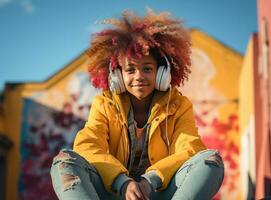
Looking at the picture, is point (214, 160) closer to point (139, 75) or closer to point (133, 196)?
point (133, 196)

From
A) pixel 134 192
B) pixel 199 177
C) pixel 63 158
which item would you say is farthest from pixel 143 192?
pixel 63 158

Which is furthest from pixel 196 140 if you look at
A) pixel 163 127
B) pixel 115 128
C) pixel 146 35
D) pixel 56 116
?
pixel 56 116

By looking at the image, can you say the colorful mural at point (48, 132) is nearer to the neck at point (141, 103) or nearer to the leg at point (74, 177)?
the neck at point (141, 103)

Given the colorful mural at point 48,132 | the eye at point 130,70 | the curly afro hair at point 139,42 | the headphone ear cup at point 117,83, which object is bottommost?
the colorful mural at point 48,132

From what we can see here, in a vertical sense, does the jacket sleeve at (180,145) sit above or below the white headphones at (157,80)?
below

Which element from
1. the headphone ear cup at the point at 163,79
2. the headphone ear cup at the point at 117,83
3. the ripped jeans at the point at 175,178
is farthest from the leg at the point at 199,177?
the headphone ear cup at the point at 117,83

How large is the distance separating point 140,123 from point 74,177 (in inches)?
29.3

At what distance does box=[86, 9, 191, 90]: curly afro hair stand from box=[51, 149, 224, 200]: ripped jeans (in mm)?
768

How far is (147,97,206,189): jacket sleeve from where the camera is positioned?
96.9 inches

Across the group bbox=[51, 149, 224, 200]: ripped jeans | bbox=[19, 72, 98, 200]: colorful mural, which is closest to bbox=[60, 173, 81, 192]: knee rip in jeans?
bbox=[51, 149, 224, 200]: ripped jeans

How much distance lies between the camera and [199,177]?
2.28 meters

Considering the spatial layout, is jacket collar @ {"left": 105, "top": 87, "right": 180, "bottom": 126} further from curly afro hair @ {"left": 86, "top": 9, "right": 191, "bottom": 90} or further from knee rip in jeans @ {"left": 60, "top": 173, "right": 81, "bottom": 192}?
knee rip in jeans @ {"left": 60, "top": 173, "right": 81, "bottom": 192}

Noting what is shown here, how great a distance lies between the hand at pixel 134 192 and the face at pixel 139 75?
73cm

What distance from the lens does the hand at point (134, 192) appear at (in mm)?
2189
